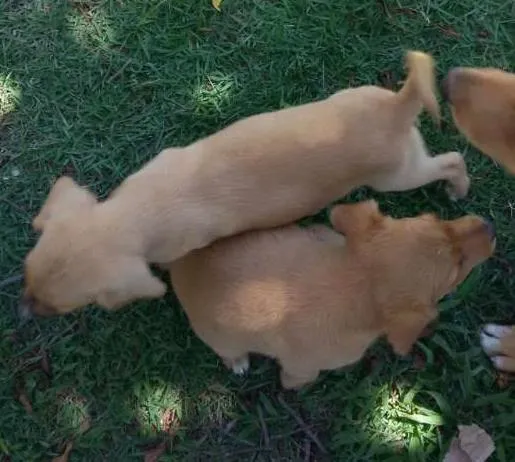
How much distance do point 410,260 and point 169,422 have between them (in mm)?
1465

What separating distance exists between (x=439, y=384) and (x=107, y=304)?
5.02 feet

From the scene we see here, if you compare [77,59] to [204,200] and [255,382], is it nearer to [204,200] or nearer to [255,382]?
[204,200]

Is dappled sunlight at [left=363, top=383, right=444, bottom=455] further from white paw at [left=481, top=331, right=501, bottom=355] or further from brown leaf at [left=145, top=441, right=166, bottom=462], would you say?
brown leaf at [left=145, top=441, right=166, bottom=462]

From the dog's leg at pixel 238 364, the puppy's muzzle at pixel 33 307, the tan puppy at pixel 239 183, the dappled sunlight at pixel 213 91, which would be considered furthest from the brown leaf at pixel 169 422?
the dappled sunlight at pixel 213 91

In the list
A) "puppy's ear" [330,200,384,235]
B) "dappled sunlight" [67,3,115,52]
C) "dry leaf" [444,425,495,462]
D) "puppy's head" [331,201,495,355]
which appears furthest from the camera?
"dappled sunlight" [67,3,115,52]

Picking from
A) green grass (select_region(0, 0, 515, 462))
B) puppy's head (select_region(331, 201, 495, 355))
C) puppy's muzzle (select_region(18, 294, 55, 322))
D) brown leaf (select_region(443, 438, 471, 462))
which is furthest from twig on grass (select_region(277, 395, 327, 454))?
puppy's muzzle (select_region(18, 294, 55, 322))

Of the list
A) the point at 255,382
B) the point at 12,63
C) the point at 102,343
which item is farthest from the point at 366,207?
the point at 12,63

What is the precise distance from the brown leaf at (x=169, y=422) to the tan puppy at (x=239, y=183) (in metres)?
0.78

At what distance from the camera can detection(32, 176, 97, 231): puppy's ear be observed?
2973 millimetres

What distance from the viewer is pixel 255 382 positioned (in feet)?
11.6

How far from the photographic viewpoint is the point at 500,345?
A: 11.5 ft

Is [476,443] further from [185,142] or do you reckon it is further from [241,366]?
[185,142]

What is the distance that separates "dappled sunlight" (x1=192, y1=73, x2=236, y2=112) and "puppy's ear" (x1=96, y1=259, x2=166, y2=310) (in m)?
1.24

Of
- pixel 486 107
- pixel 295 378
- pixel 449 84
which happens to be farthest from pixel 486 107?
pixel 295 378
